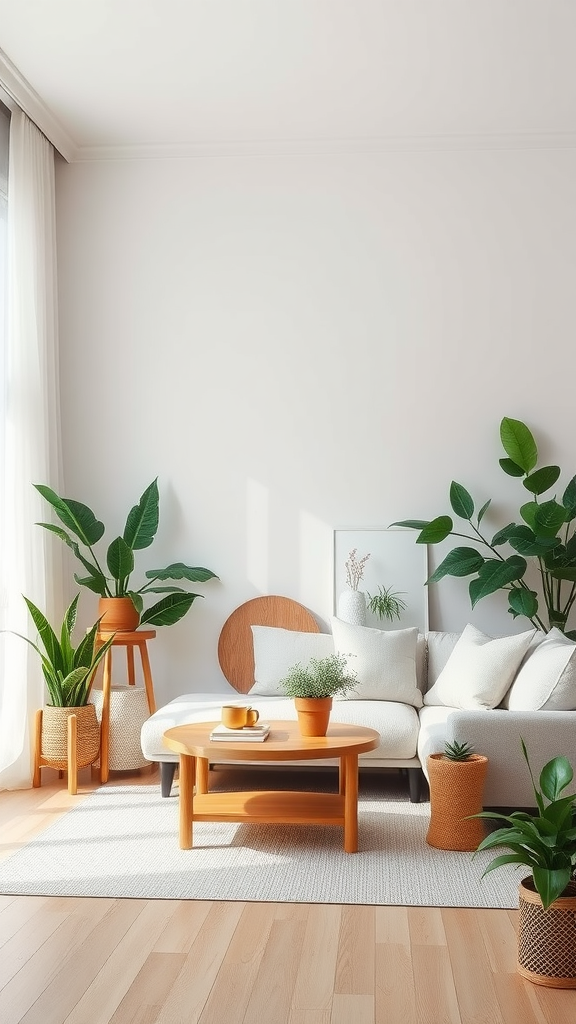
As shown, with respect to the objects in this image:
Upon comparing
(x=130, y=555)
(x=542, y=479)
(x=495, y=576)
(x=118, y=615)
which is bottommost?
(x=118, y=615)

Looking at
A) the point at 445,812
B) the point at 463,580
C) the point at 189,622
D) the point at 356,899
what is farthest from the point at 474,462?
the point at 356,899

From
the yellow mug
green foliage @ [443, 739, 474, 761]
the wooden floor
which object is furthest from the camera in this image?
the yellow mug

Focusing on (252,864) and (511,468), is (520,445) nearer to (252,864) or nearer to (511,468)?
(511,468)

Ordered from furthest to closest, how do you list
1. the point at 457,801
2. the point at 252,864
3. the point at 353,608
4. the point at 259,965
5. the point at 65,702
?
the point at 353,608, the point at 65,702, the point at 457,801, the point at 252,864, the point at 259,965

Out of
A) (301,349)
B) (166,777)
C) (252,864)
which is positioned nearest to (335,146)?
(301,349)

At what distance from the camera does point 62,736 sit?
475 centimetres

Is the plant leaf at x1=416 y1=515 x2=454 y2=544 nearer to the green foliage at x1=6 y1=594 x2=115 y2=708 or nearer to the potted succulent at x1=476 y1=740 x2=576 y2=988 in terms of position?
the green foliage at x1=6 y1=594 x2=115 y2=708

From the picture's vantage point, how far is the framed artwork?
543cm

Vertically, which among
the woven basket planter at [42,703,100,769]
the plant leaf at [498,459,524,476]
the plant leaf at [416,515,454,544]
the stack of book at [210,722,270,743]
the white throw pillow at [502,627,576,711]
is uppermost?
the plant leaf at [498,459,524,476]

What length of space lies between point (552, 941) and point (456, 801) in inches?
43.3

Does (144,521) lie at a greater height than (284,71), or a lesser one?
lesser

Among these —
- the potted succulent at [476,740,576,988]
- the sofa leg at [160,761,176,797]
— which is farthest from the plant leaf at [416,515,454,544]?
the potted succulent at [476,740,576,988]

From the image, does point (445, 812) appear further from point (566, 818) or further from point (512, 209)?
point (512, 209)

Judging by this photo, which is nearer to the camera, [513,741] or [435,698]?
[513,741]
